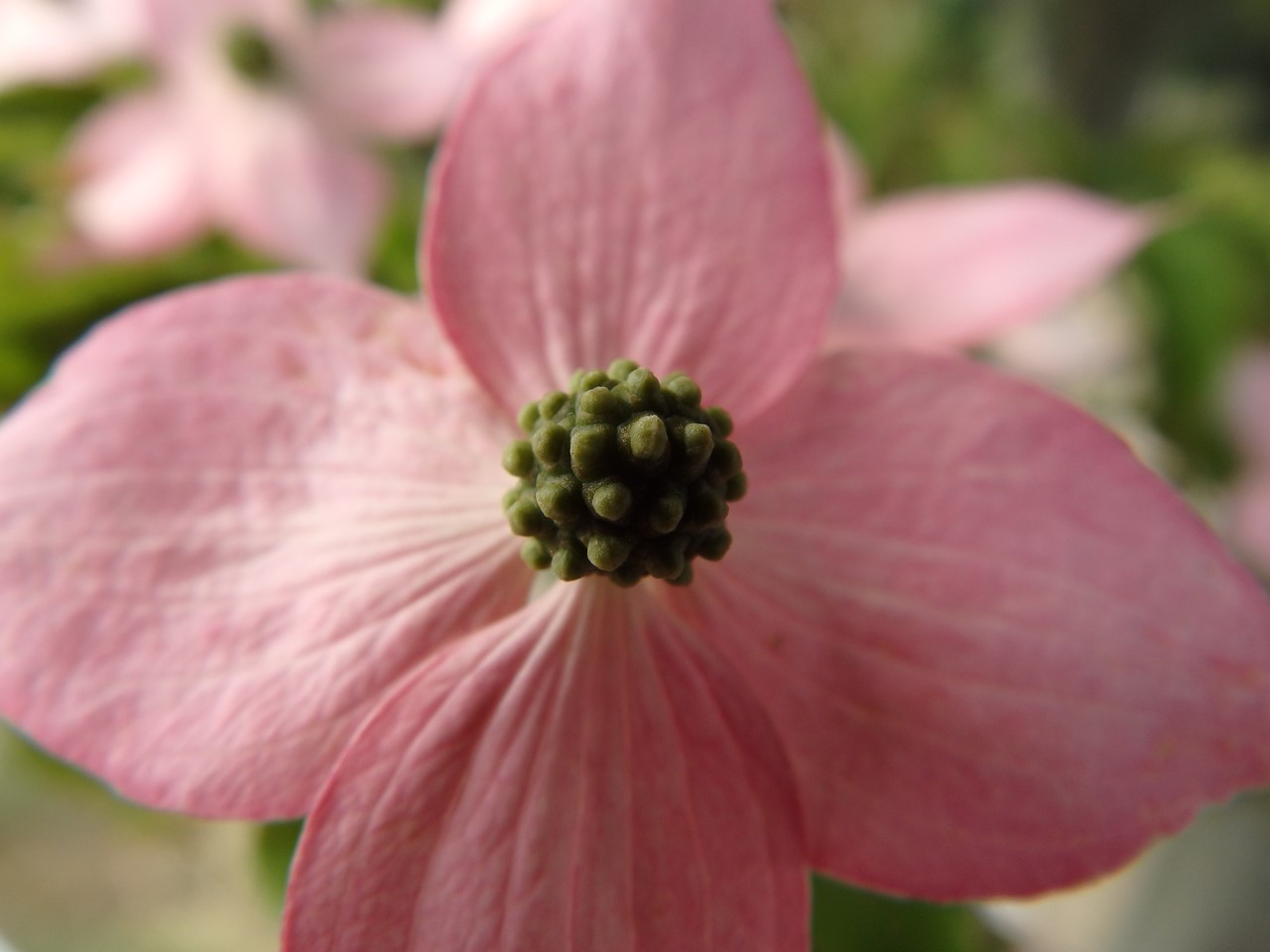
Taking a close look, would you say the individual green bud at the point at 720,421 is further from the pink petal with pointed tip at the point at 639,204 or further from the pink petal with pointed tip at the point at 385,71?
the pink petal with pointed tip at the point at 385,71

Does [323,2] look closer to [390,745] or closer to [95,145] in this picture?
[95,145]

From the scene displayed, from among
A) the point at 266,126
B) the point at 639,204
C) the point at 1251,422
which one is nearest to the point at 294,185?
the point at 266,126

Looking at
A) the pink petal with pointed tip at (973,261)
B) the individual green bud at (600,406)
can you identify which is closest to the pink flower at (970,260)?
the pink petal with pointed tip at (973,261)

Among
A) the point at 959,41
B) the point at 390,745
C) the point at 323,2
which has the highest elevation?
the point at 959,41

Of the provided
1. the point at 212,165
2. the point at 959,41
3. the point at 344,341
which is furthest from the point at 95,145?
the point at 959,41

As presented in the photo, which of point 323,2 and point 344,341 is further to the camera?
point 323,2

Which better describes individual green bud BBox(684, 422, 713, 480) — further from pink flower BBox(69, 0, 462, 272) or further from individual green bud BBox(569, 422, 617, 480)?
pink flower BBox(69, 0, 462, 272)

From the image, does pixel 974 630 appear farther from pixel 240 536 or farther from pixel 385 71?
pixel 385 71
